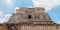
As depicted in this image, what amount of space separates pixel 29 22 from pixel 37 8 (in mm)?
4802

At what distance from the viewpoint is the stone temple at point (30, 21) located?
35.8 metres

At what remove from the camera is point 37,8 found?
41156 mm

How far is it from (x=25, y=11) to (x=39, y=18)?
294cm

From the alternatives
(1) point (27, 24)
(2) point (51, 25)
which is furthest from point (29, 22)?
(2) point (51, 25)

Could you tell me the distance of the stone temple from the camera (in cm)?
3581

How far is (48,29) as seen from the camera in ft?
118

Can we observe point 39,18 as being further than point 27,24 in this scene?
Yes

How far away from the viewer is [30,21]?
126ft

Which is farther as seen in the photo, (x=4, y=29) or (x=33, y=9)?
(x=33, y=9)

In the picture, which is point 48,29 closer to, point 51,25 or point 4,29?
point 51,25

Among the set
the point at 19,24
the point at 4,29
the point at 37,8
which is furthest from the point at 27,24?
the point at 37,8

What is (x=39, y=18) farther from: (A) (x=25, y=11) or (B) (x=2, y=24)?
(B) (x=2, y=24)

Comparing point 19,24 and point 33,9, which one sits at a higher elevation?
point 33,9

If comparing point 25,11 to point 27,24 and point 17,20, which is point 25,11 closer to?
point 17,20
